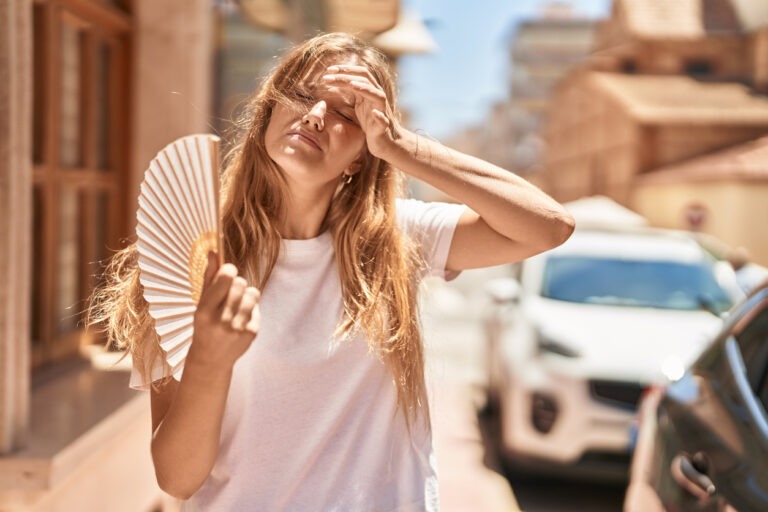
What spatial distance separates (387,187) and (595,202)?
69.1ft

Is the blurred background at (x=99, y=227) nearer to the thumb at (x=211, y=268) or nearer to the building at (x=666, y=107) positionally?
the thumb at (x=211, y=268)

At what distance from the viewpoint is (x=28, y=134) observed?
3016 millimetres

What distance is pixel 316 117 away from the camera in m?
1.75

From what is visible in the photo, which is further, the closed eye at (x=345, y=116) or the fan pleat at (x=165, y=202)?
the closed eye at (x=345, y=116)

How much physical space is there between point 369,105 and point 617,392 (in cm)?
448

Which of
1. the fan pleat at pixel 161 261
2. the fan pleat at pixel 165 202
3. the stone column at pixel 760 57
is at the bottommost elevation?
the fan pleat at pixel 161 261

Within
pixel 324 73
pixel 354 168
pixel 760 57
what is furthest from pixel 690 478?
pixel 760 57

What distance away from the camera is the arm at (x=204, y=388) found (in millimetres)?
1353

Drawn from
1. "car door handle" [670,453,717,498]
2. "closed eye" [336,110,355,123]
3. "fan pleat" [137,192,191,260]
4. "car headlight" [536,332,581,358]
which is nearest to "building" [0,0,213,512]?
"closed eye" [336,110,355,123]

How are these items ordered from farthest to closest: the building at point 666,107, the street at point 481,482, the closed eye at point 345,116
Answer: the building at point 666,107 → the street at point 481,482 → the closed eye at point 345,116

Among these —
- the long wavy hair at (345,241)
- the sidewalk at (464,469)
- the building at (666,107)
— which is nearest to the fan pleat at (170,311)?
the long wavy hair at (345,241)

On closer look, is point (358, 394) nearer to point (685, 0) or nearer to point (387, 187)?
point (387, 187)

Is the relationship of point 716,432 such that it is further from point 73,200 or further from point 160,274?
point 73,200

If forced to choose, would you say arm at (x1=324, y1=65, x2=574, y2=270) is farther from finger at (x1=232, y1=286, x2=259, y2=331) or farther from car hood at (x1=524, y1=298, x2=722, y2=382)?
car hood at (x1=524, y1=298, x2=722, y2=382)
